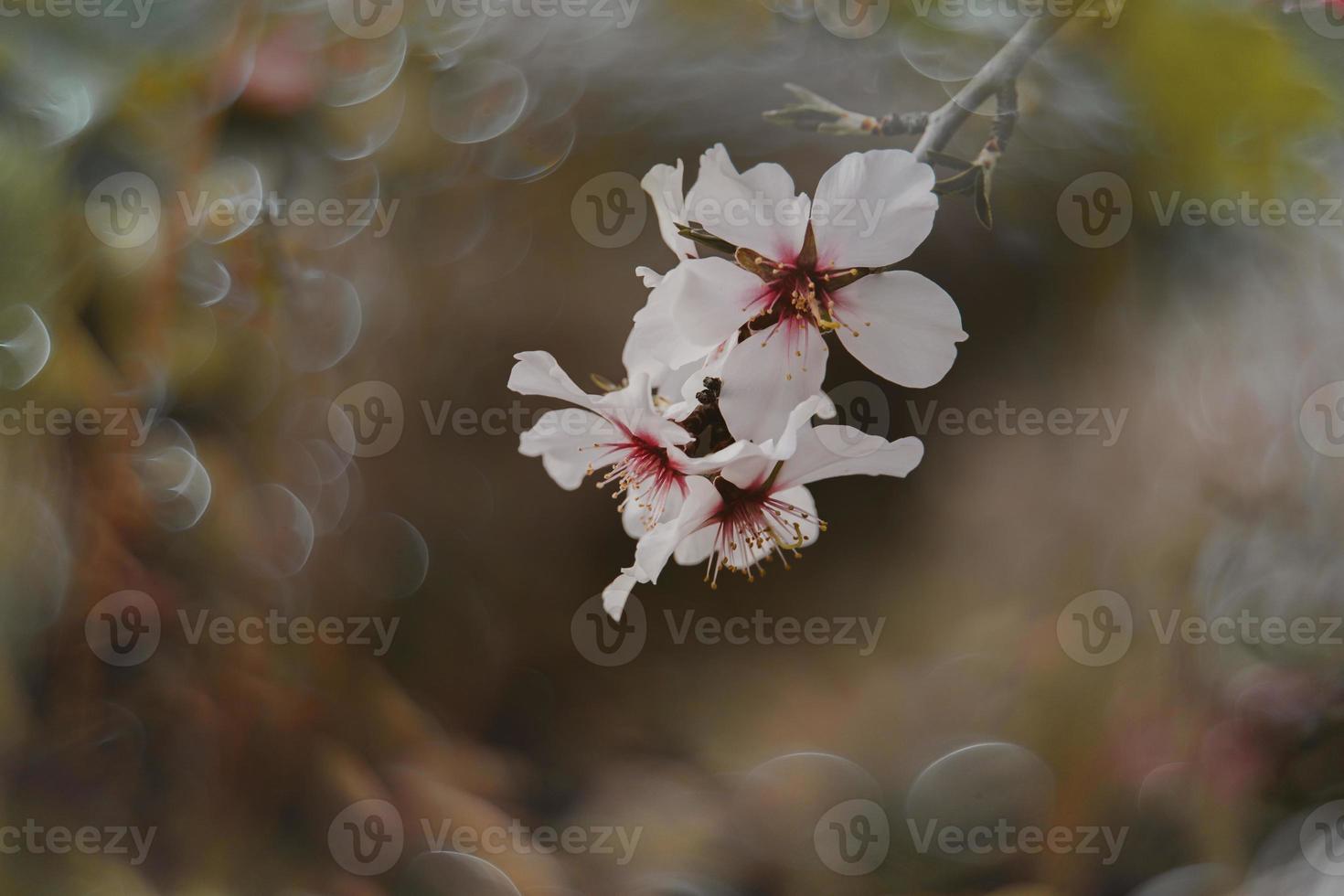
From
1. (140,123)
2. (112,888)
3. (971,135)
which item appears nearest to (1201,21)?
(971,135)

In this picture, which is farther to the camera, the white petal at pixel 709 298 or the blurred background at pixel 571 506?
the blurred background at pixel 571 506

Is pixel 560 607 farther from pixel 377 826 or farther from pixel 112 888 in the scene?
pixel 112 888

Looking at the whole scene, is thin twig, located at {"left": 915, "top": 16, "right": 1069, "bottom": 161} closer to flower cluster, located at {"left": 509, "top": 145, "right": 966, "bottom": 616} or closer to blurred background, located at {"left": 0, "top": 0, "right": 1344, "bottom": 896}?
flower cluster, located at {"left": 509, "top": 145, "right": 966, "bottom": 616}

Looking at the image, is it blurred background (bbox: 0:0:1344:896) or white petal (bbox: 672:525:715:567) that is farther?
blurred background (bbox: 0:0:1344:896)

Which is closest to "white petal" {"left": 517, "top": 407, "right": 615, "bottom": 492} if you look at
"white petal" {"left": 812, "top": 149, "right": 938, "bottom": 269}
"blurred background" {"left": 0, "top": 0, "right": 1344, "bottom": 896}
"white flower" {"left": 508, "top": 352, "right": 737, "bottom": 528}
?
"white flower" {"left": 508, "top": 352, "right": 737, "bottom": 528}

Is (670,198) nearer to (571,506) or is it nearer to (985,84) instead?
(985,84)

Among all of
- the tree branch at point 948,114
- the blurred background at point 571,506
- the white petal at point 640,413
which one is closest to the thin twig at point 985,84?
the tree branch at point 948,114

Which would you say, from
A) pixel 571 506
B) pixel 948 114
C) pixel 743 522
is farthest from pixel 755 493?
pixel 571 506

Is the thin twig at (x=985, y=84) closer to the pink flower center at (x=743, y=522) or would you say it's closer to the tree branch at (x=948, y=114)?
the tree branch at (x=948, y=114)
